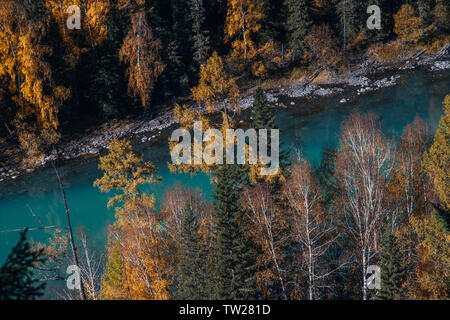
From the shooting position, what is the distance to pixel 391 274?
47.7 feet

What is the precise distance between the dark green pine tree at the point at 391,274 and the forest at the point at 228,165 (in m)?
0.05

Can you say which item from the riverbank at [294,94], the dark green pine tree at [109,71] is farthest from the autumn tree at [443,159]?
the dark green pine tree at [109,71]

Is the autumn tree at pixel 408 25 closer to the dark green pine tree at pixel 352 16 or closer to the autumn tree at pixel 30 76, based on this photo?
the dark green pine tree at pixel 352 16

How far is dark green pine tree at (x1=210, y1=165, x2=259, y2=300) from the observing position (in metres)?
15.2

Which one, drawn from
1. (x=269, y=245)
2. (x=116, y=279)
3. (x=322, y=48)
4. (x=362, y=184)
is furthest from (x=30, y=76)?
(x=322, y=48)

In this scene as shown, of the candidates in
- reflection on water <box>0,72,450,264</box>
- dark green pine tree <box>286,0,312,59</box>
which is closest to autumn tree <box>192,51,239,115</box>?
reflection on water <box>0,72,450,264</box>

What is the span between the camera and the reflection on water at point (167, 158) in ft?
98.1

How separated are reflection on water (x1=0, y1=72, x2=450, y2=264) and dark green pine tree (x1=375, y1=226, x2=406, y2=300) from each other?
15737 mm

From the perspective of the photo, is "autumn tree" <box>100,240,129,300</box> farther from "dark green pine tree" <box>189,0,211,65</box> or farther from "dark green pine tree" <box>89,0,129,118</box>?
"dark green pine tree" <box>189,0,211,65</box>

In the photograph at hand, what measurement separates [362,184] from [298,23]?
104 ft

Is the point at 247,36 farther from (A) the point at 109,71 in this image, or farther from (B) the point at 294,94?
(A) the point at 109,71

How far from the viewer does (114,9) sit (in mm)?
44688

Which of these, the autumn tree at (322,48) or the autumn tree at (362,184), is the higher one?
the autumn tree at (322,48)
